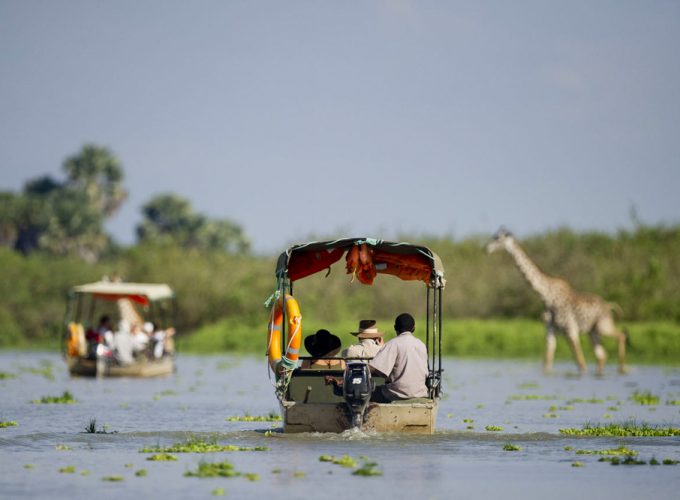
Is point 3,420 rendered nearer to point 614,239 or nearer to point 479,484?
point 479,484

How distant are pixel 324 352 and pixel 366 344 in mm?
642

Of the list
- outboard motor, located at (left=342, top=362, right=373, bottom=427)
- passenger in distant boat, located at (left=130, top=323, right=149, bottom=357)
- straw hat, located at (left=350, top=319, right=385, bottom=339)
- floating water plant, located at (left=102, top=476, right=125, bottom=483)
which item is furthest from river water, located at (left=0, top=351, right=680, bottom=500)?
passenger in distant boat, located at (left=130, top=323, right=149, bottom=357)

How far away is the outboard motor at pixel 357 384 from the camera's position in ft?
61.3

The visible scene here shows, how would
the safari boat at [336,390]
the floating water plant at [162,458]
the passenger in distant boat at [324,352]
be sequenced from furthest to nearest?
the passenger in distant boat at [324,352], the safari boat at [336,390], the floating water plant at [162,458]

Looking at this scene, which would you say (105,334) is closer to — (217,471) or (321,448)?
(321,448)

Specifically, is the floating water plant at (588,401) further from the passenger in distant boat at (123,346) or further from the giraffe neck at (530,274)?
the passenger in distant boat at (123,346)

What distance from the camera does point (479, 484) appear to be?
49.8 feet

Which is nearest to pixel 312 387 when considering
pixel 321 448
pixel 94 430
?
pixel 321 448

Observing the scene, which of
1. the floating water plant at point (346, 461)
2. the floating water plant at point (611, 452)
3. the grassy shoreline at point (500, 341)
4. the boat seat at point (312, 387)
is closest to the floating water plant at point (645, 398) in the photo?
the floating water plant at point (611, 452)

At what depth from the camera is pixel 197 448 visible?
18.2 m

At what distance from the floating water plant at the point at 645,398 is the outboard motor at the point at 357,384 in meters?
11.2

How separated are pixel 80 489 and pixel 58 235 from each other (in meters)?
75.7

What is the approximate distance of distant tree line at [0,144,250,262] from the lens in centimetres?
8900

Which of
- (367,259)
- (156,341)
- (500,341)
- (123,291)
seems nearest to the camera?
(367,259)
